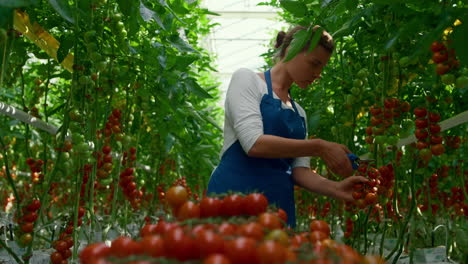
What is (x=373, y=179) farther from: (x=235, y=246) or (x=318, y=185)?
(x=235, y=246)

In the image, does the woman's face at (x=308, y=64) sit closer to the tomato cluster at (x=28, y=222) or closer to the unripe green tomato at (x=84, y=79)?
the unripe green tomato at (x=84, y=79)

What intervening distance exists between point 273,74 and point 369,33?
399 millimetres

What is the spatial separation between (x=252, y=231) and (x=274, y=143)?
2.48 ft

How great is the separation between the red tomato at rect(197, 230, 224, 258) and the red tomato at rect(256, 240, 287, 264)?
6 centimetres

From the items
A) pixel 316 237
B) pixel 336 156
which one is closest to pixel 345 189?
pixel 336 156

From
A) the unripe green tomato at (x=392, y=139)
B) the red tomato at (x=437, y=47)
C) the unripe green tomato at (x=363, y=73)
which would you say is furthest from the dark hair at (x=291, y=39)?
the red tomato at (x=437, y=47)

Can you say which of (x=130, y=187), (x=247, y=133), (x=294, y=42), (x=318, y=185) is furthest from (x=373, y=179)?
(x=130, y=187)

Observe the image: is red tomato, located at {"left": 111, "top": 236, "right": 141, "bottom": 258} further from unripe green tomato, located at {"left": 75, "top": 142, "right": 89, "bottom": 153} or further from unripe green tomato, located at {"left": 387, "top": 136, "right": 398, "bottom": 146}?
unripe green tomato, located at {"left": 387, "top": 136, "right": 398, "bottom": 146}

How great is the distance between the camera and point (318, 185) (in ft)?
5.36

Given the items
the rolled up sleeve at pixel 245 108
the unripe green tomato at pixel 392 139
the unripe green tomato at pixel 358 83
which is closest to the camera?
the unripe green tomato at pixel 392 139

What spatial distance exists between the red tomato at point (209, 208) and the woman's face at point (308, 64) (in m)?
0.88

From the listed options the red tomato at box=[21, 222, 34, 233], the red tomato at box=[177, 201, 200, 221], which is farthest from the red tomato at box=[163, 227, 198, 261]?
the red tomato at box=[21, 222, 34, 233]

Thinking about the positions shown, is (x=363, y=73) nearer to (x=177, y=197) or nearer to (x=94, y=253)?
(x=177, y=197)

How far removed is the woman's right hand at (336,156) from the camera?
54.3 inches
